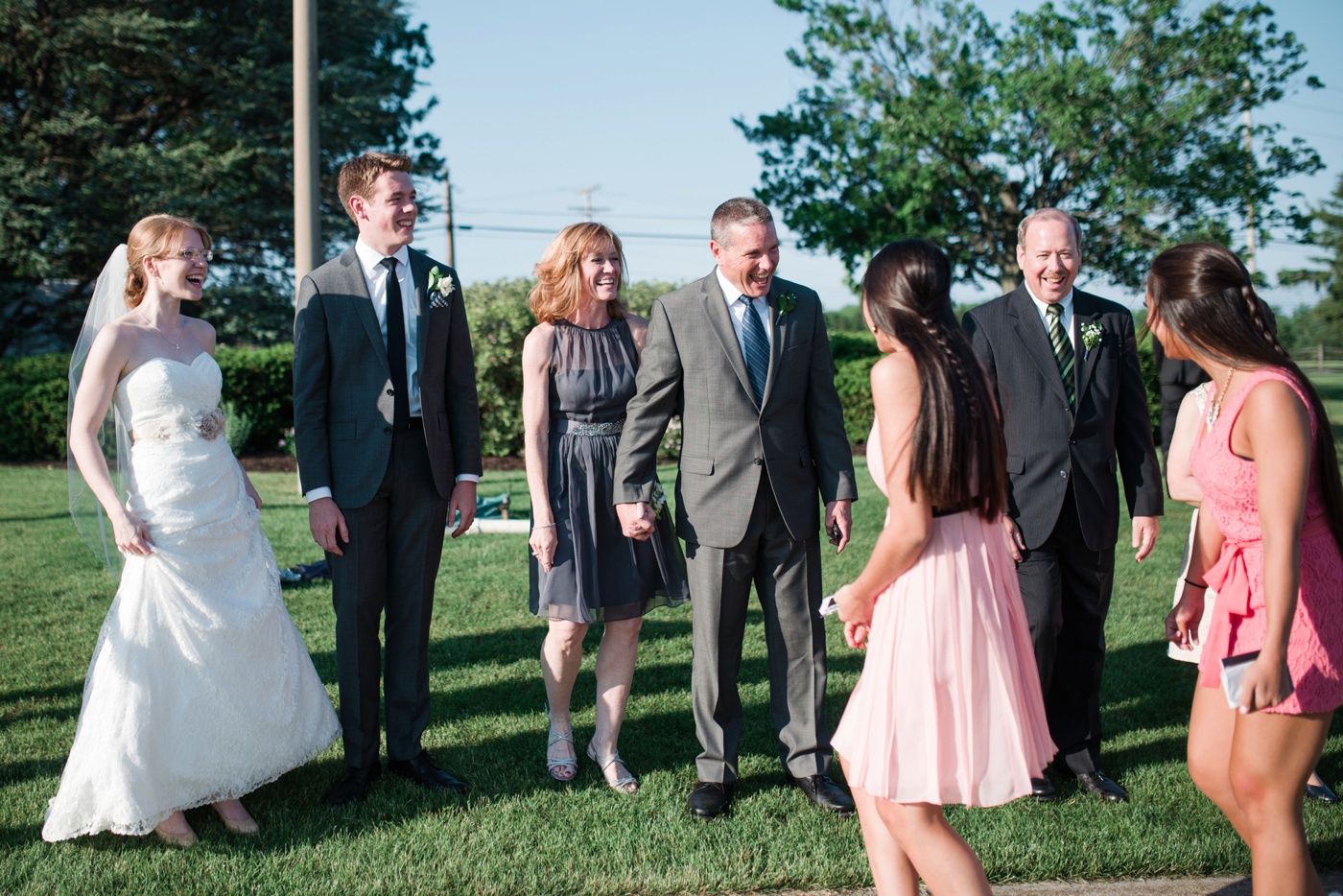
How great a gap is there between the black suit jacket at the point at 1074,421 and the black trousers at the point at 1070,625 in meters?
0.08

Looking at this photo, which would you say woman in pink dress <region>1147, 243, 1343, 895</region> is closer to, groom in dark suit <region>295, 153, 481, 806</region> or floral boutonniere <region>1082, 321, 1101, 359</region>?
floral boutonniere <region>1082, 321, 1101, 359</region>

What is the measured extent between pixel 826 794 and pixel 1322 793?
2.02m

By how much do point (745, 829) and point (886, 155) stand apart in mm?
18299

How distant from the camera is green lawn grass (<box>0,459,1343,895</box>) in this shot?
347 cm

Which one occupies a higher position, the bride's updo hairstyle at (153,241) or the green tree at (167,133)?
the green tree at (167,133)

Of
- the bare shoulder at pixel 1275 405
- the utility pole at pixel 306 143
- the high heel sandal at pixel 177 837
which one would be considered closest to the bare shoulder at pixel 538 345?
the high heel sandal at pixel 177 837

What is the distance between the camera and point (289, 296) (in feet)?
80.0

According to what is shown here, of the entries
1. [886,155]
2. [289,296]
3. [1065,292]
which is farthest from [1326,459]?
[289,296]

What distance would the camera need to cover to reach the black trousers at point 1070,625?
167 inches

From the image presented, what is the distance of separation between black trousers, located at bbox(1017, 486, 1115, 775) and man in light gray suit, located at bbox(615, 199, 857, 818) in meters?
0.90

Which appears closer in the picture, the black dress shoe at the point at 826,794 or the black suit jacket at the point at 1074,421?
the black dress shoe at the point at 826,794

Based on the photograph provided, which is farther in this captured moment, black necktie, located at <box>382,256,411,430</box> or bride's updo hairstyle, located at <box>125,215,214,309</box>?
black necktie, located at <box>382,256,411,430</box>

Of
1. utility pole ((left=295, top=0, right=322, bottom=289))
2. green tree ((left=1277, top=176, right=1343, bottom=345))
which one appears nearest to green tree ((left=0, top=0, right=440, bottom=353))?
utility pole ((left=295, top=0, right=322, bottom=289))

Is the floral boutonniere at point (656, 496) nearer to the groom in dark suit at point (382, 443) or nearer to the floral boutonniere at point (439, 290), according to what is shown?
the groom in dark suit at point (382, 443)
